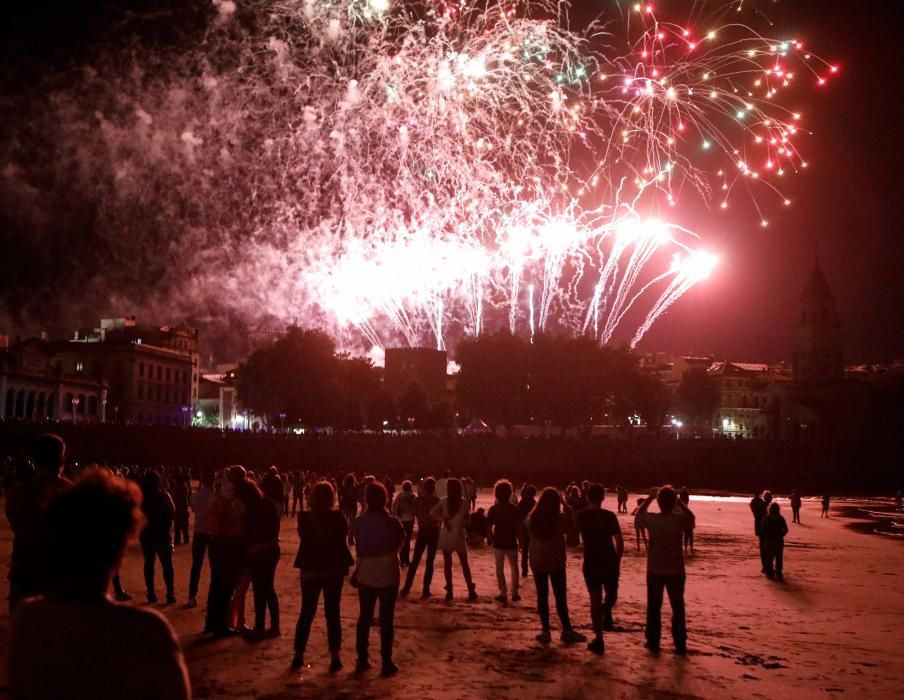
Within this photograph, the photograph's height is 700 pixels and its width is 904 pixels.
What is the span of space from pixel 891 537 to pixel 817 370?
256ft

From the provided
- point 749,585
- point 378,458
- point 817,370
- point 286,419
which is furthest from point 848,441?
point 749,585

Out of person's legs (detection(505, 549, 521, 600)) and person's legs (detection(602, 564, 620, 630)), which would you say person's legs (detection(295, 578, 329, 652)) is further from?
person's legs (detection(505, 549, 521, 600))

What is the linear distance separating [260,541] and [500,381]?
244ft

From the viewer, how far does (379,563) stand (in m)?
9.36

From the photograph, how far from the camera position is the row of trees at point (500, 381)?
85.0 m

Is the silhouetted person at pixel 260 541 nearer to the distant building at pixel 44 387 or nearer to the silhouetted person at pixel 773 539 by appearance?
the silhouetted person at pixel 773 539

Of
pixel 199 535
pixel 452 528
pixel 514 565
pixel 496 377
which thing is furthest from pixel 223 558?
pixel 496 377

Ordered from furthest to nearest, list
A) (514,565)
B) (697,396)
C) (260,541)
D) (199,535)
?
(697,396) < (514,565) < (199,535) < (260,541)

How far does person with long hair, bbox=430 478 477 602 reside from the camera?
14.1 meters

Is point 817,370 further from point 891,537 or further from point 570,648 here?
point 570,648

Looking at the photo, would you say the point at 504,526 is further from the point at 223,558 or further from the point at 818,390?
the point at 818,390

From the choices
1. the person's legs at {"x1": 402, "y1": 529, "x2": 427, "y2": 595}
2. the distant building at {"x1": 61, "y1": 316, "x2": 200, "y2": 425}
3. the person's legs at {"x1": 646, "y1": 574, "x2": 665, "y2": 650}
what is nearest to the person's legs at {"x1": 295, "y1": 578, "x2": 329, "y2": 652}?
the person's legs at {"x1": 646, "y1": 574, "x2": 665, "y2": 650}

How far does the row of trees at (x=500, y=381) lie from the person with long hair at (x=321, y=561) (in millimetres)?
75206

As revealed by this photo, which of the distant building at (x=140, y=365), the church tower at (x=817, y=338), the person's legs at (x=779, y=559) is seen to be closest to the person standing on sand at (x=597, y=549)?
the person's legs at (x=779, y=559)
